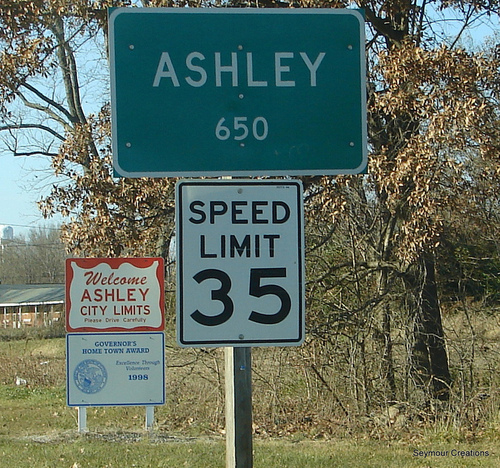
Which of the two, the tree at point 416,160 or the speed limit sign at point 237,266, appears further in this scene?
the tree at point 416,160

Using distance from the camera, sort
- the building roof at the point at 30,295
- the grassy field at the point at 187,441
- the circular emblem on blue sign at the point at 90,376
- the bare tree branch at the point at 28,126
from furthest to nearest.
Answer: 1. the building roof at the point at 30,295
2. the bare tree branch at the point at 28,126
3. the circular emblem on blue sign at the point at 90,376
4. the grassy field at the point at 187,441

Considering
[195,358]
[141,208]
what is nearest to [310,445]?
[195,358]

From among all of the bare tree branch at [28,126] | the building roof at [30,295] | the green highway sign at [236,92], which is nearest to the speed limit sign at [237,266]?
the green highway sign at [236,92]

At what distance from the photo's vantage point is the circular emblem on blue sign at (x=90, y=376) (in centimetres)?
938

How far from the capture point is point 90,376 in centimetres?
942

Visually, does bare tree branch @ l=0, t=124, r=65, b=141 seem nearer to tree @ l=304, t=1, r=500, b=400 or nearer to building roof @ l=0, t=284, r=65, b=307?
tree @ l=304, t=1, r=500, b=400

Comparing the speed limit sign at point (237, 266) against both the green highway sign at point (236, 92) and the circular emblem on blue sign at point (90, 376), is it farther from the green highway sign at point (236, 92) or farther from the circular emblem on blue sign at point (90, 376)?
the circular emblem on blue sign at point (90, 376)

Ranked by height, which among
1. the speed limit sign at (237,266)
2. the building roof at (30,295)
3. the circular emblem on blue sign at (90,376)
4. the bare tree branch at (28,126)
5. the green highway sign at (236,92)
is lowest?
the circular emblem on blue sign at (90,376)

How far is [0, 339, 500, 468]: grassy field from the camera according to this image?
7.63m

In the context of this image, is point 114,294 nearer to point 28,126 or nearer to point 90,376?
point 90,376

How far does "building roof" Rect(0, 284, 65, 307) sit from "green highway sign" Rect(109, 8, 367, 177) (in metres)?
49.8

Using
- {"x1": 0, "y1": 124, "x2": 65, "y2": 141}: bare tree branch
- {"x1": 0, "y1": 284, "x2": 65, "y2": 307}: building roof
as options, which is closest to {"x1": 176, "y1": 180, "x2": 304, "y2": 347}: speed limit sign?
{"x1": 0, "y1": 124, "x2": 65, "y2": 141}: bare tree branch

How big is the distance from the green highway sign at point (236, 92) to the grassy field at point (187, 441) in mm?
5036

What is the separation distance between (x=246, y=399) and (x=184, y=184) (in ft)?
2.78
